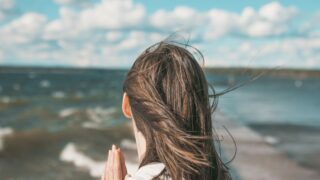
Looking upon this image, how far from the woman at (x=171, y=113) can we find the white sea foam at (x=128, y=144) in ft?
37.6

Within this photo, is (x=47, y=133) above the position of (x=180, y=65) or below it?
below

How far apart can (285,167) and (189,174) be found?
7.50m

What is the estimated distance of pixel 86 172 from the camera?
1062 centimetres

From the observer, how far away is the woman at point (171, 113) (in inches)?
67.7

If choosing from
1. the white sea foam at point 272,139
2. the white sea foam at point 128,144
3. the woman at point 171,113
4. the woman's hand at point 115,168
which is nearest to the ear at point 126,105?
the woman at point 171,113

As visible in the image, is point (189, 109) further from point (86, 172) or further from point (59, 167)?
point (59, 167)

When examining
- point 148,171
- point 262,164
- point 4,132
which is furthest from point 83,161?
point 148,171

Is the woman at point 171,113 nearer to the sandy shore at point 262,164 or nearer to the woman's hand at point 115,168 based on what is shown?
the woman's hand at point 115,168

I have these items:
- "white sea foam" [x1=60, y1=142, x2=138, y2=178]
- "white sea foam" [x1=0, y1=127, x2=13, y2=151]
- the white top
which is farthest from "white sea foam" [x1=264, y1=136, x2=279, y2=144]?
the white top

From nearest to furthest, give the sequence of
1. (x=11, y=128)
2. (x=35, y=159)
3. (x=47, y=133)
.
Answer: (x=35, y=159), (x=47, y=133), (x=11, y=128)

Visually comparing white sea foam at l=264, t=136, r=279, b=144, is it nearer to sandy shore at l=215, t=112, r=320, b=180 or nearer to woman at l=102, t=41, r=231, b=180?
sandy shore at l=215, t=112, r=320, b=180

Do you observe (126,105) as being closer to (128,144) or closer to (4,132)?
(128,144)

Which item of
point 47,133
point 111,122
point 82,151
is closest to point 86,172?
point 82,151

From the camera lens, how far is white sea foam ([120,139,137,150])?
44.0 feet
